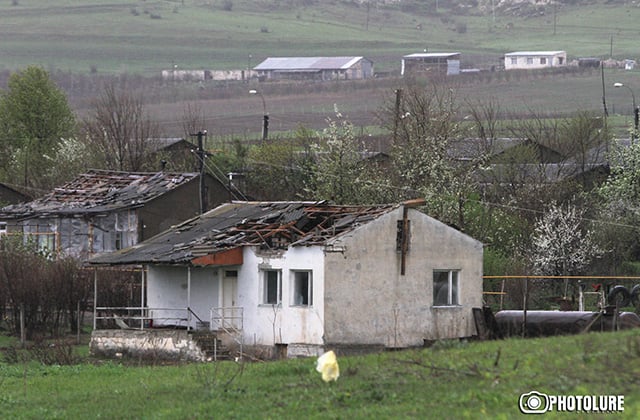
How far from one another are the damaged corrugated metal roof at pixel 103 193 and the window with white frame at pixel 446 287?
23438 mm

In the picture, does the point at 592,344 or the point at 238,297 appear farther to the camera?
the point at 238,297

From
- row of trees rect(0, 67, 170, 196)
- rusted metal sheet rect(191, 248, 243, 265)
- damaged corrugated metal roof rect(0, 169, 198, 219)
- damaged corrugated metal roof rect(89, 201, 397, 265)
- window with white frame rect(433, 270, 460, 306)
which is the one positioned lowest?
window with white frame rect(433, 270, 460, 306)

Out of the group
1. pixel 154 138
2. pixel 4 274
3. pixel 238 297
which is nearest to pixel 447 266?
pixel 238 297

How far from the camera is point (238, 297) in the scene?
4097 cm

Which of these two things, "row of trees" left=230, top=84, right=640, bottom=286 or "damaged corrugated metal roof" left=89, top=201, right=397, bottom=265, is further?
"row of trees" left=230, top=84, right=640, bottom=286

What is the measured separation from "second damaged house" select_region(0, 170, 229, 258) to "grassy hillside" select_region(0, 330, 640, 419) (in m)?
35.4

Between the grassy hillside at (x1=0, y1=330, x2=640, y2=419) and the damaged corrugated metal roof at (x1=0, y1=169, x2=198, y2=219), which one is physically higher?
the damaged corrugated metal roof at (x1=0, y1=169, x2=198, y2=219)

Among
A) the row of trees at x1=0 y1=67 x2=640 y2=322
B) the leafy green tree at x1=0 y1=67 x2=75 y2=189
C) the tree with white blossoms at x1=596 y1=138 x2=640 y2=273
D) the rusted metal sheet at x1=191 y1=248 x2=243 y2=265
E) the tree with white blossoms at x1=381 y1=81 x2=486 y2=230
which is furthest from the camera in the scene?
the leafy green tree at x1=0 y1=67 x2=75 y2=189

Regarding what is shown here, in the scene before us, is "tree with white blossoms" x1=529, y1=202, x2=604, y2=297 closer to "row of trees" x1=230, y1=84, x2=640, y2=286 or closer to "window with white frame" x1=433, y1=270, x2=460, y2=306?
"row of trees" x1=230, y1=84, x2=640, y2=286

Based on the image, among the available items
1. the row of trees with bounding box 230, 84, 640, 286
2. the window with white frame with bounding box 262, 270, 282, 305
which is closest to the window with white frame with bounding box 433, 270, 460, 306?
the window with white frame with bounding box 262, 270, 282, 305

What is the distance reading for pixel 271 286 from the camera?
132ft

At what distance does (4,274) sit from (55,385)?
781 inches

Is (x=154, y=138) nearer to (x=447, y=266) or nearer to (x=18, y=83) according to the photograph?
(x=18, y=83)

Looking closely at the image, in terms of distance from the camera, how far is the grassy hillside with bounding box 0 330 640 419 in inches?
776
